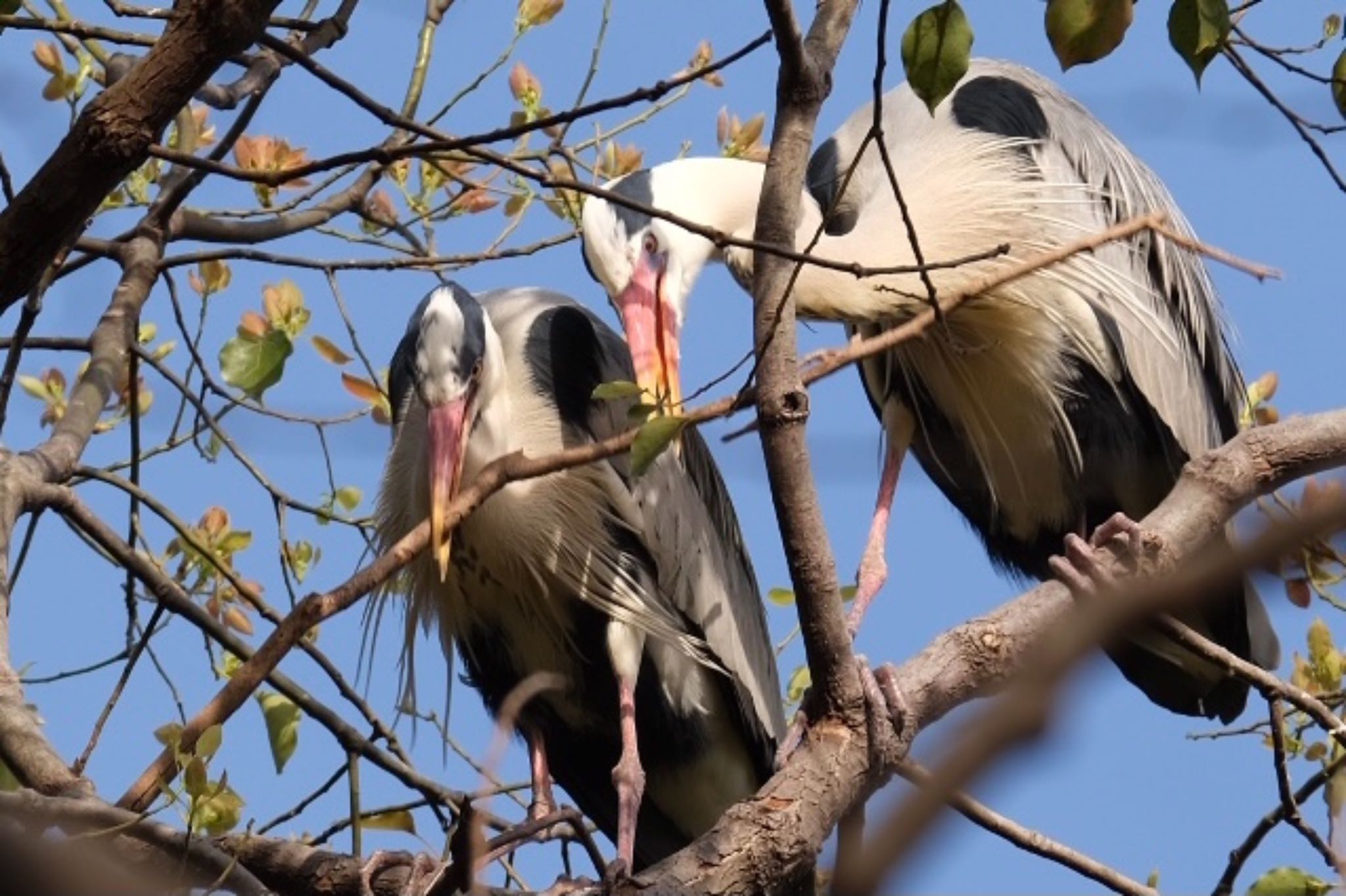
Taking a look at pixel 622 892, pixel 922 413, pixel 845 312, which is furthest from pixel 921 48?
pixel 922 413

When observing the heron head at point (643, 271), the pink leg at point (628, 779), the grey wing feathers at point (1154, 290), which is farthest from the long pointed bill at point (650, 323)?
the grey wing feathers at point (1154, 290)

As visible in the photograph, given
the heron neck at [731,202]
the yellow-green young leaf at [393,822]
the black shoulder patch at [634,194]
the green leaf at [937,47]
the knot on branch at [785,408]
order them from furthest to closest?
the heron neck at [731,202] → the black shoulder patch at [634,194] → the yellow-green young leaf at [393,822] → the knot on branch at [785,408] → the green leaf at [937,47]

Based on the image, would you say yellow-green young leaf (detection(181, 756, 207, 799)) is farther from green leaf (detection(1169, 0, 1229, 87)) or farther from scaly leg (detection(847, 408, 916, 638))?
scaly leg (detection(847, 408, 916, 638))

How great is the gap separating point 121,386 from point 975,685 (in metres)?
1.99

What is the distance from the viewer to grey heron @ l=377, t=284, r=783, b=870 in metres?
3.95

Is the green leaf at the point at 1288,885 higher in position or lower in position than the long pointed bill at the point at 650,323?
lower

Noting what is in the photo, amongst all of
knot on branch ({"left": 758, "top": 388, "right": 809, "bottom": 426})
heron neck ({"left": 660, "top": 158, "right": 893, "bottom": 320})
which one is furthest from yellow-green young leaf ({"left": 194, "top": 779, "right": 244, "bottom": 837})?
heron neck ({"left": 660, "top": 158, "right": 893, "bottom": 320})

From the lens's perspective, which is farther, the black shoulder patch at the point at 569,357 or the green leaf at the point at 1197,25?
the black shoulder patch at the point at 569,357

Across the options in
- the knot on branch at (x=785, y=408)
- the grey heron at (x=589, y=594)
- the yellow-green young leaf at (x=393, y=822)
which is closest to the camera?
the knot on branch at (x=785, y=408)

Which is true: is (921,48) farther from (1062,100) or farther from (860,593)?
(1062,100)

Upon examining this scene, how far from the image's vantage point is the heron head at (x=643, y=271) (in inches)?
159

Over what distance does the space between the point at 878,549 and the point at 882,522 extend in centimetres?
12

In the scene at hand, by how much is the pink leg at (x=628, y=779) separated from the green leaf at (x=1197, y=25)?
2033 mm

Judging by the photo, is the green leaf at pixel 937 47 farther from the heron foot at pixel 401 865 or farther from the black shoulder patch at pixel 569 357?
A: the black shoulder patch at pixel 569 357
